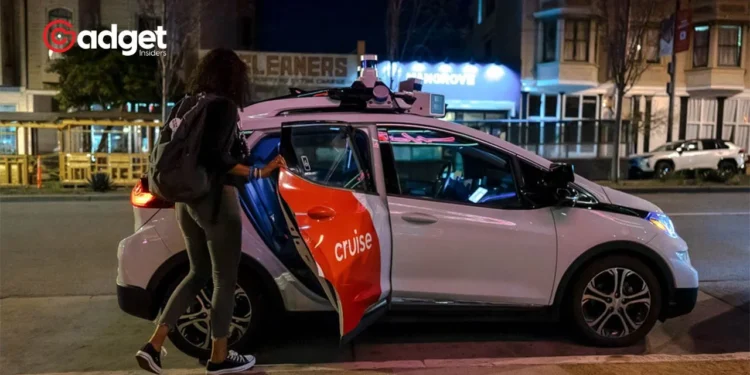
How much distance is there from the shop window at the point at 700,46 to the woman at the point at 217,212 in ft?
88.5

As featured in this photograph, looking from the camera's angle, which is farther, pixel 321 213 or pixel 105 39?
pixel 105 39

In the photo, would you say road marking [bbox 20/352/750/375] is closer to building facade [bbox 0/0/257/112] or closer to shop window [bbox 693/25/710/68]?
building facade [bbox 0/0/257/112]

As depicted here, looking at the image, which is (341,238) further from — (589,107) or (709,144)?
(589,107)

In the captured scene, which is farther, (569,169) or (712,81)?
(712,81)

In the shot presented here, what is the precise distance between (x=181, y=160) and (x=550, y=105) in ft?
78.7

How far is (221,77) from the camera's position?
3.38 meters

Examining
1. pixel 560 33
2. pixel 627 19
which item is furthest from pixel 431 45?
pixel 627 19

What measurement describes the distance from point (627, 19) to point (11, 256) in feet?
57.4

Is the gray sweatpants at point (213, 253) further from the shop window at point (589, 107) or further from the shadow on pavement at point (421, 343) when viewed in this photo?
the shop window at point (589, 107)

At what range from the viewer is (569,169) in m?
4.07

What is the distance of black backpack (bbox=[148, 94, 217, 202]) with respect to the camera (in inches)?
125

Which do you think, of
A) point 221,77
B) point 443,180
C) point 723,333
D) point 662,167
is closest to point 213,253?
point 221,77

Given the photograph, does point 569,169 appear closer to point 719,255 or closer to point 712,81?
point 719,255

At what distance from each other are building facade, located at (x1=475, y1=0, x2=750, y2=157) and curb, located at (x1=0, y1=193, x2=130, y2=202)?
16.2 m
